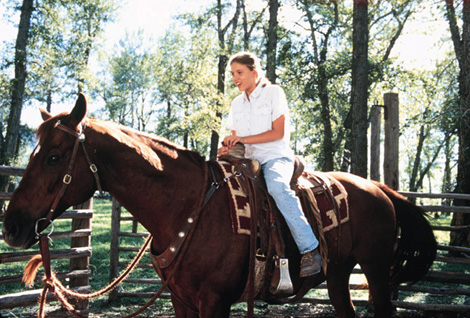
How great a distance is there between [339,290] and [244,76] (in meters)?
2.39

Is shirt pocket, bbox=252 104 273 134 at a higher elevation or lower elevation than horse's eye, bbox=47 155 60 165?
higher

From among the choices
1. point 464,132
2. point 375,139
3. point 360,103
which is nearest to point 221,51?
point 360,103

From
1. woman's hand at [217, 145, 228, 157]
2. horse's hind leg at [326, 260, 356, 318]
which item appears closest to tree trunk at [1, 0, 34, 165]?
woman's hand at [217, 145, 228, 157]

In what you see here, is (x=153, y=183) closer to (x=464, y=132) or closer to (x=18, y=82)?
(x=464, y=132)

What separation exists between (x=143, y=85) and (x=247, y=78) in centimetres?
3882

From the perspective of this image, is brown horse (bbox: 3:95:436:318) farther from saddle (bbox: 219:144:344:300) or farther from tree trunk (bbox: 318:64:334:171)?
tree trunk (bbox: 318:64:334:171)

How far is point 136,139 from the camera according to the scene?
9.40 feet

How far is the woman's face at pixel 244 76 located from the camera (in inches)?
131

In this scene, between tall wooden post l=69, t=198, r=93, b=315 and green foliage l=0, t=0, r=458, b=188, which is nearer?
tall wooden post l=69, t=198, r=93, b=315

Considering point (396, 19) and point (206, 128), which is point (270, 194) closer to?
point (206, 128)

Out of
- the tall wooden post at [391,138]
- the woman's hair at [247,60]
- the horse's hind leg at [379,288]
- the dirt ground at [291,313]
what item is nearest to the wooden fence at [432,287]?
the dirt ground at [291,313]

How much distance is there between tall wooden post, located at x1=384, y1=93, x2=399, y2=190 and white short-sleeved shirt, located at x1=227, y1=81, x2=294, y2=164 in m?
4.09

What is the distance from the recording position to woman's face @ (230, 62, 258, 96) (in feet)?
10.9

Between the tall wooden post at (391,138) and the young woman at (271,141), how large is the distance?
Answer: 13.4 feet
